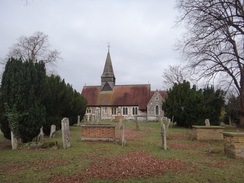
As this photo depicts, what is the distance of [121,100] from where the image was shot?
1619 inches

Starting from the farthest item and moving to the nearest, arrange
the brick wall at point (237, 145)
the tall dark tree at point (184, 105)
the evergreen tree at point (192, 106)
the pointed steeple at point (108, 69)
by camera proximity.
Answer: the pointed steeple at point (108, 69) < the tall dark tree at point (184, 105) < the evergreen tree at point (192, 106) < the brick wall at point (237, 145)

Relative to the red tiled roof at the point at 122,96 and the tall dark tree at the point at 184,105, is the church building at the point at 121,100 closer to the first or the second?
the red tiled roof at the point at 122,96

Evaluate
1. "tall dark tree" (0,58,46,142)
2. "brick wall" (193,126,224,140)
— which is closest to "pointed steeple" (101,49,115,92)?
"brick wall" (193,126,224,140)

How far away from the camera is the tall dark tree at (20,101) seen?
33.8 feet

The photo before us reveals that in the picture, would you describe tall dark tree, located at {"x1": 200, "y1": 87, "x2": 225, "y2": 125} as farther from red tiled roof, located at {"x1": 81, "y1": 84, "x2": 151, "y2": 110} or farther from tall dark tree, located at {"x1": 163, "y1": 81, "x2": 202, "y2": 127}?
red tiled roof, located at {"x1": 81, "y1": 84, "x2": 151, "y2": 110}

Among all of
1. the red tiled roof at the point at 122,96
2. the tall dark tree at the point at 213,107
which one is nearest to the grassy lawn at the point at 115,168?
the tall dark tree at the point at 213,107

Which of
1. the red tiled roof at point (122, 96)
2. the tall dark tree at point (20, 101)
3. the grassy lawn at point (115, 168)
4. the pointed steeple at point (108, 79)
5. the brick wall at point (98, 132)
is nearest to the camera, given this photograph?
the grassy lawn at point (115, 168)

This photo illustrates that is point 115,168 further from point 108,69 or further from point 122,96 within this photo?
point 108,69

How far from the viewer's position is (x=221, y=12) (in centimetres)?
1368

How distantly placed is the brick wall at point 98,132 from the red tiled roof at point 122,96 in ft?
86.2

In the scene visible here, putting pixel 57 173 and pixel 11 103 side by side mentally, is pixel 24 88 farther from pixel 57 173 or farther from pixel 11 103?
pixel 57 173

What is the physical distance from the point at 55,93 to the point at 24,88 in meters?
5.48

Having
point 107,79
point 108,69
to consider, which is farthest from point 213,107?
point 108,69

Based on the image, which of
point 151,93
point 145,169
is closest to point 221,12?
point 145,169
